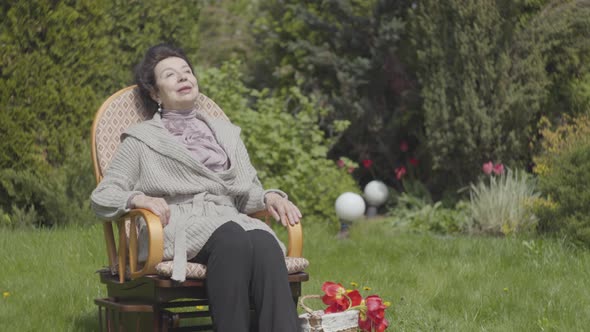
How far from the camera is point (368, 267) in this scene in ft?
17.2

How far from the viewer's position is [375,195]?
7914 millimetres

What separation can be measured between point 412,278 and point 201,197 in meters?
1.70

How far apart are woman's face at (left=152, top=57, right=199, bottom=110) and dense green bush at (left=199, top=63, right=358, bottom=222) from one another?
10.1ft

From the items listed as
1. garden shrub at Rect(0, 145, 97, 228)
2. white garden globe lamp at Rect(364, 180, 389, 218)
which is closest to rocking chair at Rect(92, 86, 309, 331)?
garden shrub at Rect(0, 145, 97, 228)

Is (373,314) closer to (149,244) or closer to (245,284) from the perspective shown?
(245,284)

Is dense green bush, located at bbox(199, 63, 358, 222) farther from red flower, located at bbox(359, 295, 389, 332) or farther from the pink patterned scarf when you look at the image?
red flower, located at bbox(359, 295, 389, 332)

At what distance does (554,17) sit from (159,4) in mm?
3093

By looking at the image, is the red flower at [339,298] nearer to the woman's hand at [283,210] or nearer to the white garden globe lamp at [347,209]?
the woman's hand at [283,210]

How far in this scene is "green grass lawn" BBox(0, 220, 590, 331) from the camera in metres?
4.05

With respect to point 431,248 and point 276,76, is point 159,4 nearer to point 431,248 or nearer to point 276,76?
point 276,76

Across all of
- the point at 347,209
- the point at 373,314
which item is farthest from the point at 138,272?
the point at 347,209

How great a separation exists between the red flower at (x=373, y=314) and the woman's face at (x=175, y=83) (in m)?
1.16

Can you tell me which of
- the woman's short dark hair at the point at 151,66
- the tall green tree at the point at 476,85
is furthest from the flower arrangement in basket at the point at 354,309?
the tall green tree at the point at 476,85

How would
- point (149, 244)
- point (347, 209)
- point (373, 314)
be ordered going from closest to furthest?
point (149, 244), point (373, 314), point (347, 209)
